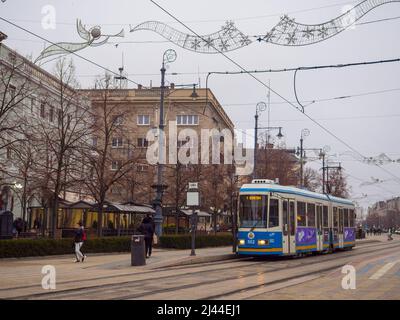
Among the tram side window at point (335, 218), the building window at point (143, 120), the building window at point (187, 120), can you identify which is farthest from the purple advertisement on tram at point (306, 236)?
the building window at point (143, 120)

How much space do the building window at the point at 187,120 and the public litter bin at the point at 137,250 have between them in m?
58.4

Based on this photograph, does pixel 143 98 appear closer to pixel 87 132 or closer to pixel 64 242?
pixel 87 132

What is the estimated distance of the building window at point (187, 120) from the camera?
7969 centimetres

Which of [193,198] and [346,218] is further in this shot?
[346,218]

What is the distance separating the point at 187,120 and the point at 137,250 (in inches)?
2376

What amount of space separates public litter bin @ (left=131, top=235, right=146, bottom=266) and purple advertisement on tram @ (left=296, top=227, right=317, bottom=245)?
8368 mm

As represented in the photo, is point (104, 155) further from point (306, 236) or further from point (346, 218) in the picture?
point (346, 218)

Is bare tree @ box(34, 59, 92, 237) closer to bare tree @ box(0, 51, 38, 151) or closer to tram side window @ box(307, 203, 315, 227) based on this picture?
bare tree @ box(0, 51, 38, 151)

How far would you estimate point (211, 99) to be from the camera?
77688 millimetres

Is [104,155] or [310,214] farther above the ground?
[104,155]

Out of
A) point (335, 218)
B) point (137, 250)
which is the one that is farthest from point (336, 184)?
point (137, 250)

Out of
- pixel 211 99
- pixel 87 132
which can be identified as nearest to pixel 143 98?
pixel 211 99

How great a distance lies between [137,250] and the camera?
21.2 m
